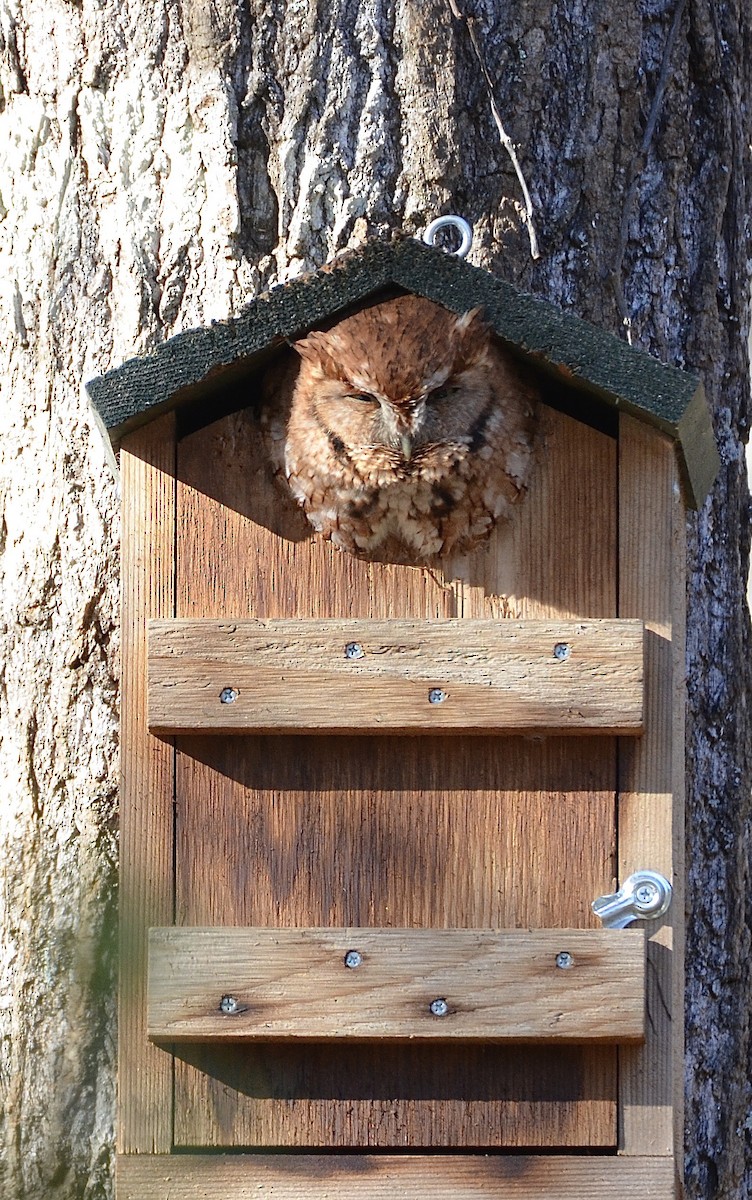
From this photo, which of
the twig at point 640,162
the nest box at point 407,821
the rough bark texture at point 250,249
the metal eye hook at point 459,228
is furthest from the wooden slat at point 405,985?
the twig at point 640,162

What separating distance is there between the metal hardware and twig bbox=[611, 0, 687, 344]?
1185mm

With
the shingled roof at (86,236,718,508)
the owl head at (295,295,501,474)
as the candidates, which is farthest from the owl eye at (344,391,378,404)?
the shingled roof at (86,236,718,508)

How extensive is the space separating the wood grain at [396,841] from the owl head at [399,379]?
202 mm

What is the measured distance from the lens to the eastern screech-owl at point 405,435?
100 inches

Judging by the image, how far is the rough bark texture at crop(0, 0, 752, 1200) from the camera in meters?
3.07

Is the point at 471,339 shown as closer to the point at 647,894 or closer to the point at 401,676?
the point at 401,676

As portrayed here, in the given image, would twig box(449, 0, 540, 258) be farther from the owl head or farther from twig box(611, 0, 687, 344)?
the owl head

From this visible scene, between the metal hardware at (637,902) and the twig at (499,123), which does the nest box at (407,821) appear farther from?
the twig at (499,123)

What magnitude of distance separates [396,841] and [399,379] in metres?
0.74

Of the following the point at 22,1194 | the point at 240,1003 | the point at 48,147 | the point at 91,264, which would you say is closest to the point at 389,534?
the point at 240,1003

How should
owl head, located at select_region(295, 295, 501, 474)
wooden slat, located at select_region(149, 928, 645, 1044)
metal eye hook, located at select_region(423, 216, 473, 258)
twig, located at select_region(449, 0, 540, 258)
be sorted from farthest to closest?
twig, located at select_region(449, 0, 540, 258) < metal eye hook, located at select_region(423, 216, 473, 258) < owl head, located at select_region(295, 295, 501, 474) < wooden slat, located at select_region(149, 928, 645, 1044)

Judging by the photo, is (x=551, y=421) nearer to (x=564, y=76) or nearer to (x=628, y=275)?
(x=628, y=275)

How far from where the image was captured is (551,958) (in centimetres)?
243

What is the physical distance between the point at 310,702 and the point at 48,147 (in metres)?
1.46
